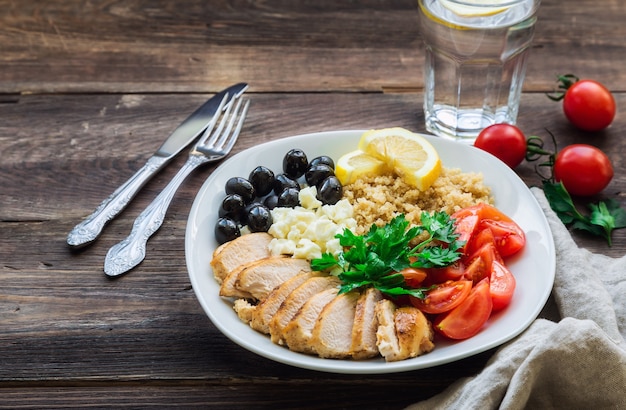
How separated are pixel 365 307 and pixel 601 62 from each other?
1.70 metres

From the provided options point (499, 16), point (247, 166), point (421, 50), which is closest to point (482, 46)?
point (499, 16)

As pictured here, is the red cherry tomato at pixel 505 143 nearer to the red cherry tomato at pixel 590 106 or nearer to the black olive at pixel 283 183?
the red cherry tomato at pixel 590 106

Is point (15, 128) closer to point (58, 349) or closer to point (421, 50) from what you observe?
point (58, 349)

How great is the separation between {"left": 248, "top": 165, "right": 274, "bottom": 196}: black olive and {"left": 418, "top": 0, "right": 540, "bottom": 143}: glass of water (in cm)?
67

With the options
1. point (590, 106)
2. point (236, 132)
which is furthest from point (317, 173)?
point (590, 106)

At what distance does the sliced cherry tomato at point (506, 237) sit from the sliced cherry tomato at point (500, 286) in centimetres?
9

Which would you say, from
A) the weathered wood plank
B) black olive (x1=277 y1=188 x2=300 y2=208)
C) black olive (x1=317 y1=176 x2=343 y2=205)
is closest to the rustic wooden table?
the weathered wood plank

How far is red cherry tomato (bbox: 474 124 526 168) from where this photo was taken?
90.6 inches

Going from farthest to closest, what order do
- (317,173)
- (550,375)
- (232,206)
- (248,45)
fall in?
1. (248,45)
2. (317,173)
3. (232,206)
4. (550,375)

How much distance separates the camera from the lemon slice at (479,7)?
223cm

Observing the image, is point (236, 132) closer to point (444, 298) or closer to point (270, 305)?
point (270, 305)

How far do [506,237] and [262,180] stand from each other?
0.69 meters

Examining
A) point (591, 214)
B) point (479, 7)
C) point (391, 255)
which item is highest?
point (479, 7)

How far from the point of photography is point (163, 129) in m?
2.59
